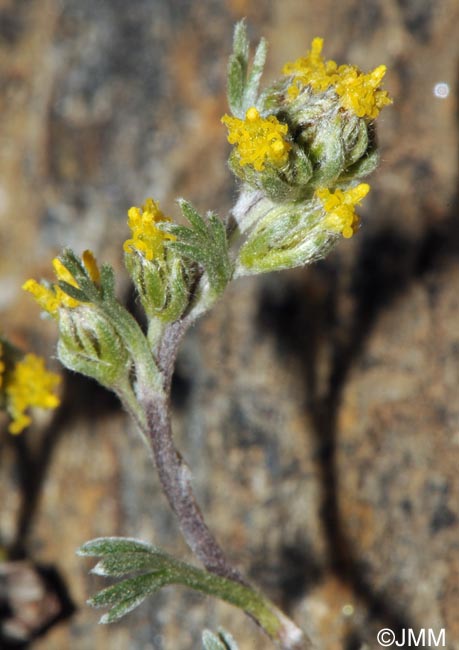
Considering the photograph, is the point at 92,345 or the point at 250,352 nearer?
the point at 92,345

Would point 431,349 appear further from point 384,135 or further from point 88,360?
point 88,360

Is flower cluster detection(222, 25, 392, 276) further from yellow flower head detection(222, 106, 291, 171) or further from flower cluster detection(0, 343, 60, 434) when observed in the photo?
flower cluster detection(0, 343, 60, 434)

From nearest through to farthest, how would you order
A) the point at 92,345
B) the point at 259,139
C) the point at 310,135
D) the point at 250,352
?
the point at 259,139 → the point at 310,135 → the point at 92,345 → the point at 250,352

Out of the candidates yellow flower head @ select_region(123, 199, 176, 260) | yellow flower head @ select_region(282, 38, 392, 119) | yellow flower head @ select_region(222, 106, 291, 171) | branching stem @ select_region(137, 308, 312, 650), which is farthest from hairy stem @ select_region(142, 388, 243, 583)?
yellow flower head @ select_region(282, 38, 392, 119)

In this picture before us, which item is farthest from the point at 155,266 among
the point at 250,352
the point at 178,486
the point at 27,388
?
the point at 250,352

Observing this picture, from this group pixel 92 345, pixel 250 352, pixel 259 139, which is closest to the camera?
pixel 259 139

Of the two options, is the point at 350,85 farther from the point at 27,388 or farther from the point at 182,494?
the point at 27,388

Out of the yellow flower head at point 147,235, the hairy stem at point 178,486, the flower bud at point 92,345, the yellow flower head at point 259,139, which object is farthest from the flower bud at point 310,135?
the hairy stem at point 178,486

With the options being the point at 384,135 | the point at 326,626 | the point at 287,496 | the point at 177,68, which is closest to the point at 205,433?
the point at 287,496
